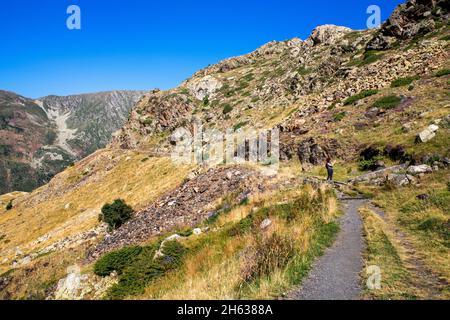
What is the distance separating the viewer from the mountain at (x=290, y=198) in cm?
857

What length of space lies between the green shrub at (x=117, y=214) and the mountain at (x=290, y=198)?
35cm

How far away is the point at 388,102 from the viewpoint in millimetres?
30984

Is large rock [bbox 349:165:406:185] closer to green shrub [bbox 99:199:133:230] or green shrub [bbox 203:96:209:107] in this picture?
green shrub [bbox 99:199:133:230]

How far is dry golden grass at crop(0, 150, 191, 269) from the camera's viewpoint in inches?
1772

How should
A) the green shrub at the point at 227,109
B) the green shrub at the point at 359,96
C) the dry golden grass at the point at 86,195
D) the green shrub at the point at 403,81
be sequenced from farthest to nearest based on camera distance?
1. the green shrub at the point at 227,109
2. the dry golden grass at the point at 86,195
3. the green shrub at the point at 359,96
4. the green shrub at the point at 403,81

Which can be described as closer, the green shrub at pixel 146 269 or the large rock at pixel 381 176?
the green shrub at pixel 146 269

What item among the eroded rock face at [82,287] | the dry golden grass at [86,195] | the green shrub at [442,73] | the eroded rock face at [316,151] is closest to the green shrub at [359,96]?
the green shrub at [442,73]

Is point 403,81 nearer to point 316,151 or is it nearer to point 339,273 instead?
point 316,151

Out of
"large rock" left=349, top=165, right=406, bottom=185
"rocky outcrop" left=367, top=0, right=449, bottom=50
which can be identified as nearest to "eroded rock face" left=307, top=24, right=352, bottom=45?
"rocky outcrop" left=367, top=0, right=449, bottom=50

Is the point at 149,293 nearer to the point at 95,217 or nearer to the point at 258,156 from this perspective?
the point at 258,156

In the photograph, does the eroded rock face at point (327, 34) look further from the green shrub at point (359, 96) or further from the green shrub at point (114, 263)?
the green shrub at point (114, 263)
